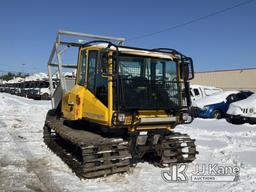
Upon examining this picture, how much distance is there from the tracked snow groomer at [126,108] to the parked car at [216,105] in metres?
10.5

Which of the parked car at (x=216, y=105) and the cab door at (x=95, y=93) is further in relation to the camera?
the parked car at (x=216, y=105)

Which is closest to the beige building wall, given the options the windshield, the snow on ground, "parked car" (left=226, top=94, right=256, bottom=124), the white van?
the white van

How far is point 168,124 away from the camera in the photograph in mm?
7691

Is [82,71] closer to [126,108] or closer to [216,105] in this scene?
[126,108]

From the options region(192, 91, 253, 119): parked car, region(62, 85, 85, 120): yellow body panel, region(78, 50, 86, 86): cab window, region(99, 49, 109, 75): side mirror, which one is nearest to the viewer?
region(99, 49, 109, 75): side mirror

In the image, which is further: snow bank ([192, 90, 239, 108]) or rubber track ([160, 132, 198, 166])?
snow bank ([192, 90, 239, 108])

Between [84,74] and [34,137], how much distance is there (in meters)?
5.00

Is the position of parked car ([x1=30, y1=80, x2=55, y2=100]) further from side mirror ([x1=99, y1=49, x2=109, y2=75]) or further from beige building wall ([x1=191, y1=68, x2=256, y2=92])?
side mirror ([x1=99, y1=49, x2=109, y2=75])

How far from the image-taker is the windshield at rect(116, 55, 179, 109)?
23.2ft

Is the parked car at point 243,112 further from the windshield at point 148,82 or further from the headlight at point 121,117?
the headlight at point 121,117

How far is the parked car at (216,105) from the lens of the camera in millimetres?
18562

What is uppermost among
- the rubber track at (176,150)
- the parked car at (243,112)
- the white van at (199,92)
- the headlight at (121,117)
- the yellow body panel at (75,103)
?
the white van at (199,92)

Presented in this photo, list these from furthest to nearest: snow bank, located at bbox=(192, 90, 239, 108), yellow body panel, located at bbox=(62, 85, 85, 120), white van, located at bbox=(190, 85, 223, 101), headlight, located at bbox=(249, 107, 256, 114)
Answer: white van, located at bbox=(190, 85, 223, 101), snow bank, located at bbox=(192, 90, 239, 108), headlight, located at bbox=(249, 107, 256, 114), yellow body panel, located at bbox=(62, 85, 85, 120)

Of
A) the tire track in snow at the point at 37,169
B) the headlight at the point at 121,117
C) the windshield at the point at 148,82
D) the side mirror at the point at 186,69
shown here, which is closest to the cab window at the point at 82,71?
the windshield at the point at 148,82
